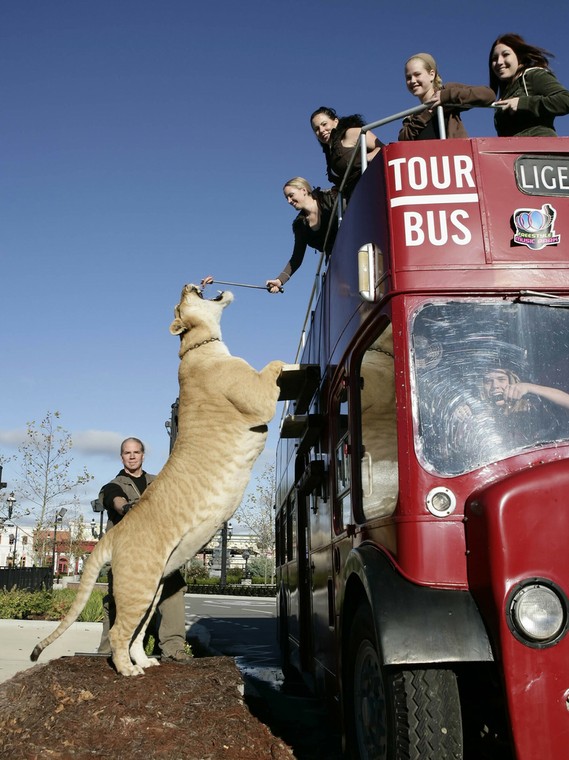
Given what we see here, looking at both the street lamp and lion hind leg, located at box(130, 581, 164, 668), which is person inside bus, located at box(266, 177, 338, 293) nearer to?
lion hind leg, located at box(130, 581, 164, 668)

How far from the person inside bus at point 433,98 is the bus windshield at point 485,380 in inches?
61.2

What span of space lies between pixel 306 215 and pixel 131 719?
14.6ft

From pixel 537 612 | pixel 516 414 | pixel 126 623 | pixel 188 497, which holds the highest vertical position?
pixel 516 414

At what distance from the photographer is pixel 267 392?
6.09m

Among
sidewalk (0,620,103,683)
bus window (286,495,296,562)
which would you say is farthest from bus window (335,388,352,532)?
sidewalk (0,620,103,683)

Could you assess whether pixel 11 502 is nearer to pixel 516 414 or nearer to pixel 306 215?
pixel 306 215

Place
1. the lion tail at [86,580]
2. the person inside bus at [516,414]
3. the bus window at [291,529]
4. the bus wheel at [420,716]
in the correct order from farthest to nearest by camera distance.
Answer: the bus window at [291,529], the lion tail at [86,580], the person inside bus at [516,414], the bus wheel at [420,716]

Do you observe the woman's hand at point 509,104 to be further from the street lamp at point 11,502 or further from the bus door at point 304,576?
the street lamp at point 11,502

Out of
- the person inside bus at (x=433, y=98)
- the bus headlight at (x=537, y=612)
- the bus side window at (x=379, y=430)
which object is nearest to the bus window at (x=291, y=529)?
the bus side window at (x=379, y=430)

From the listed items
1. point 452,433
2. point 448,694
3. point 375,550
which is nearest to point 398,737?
point 448,694

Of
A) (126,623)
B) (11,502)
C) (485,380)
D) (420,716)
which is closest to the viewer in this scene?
(420,716)

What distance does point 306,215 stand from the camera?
675cm

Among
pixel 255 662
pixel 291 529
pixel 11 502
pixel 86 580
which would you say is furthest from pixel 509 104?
pixel 11 502

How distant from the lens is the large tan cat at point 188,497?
18.9 feet
